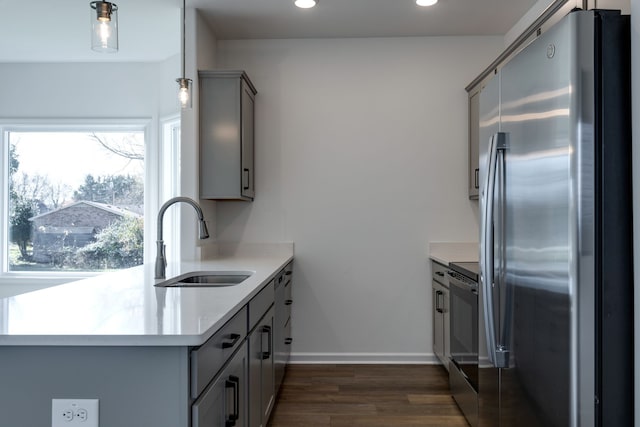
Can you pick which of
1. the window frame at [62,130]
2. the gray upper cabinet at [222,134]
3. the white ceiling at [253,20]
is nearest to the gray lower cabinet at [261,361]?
the gray upper cabinet at [222,134]

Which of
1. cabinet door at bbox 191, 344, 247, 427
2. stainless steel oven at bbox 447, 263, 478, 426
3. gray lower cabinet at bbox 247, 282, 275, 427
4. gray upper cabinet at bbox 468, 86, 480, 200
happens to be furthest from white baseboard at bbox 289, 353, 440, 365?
cabinet door at bbox 191, 344, 247, 427

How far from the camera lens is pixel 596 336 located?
1361 millimetres

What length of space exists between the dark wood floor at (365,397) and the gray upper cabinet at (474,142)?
4.66 ft

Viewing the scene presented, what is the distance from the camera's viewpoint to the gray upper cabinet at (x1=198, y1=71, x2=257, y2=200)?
11.6 feet

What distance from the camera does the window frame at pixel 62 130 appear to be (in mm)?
4609

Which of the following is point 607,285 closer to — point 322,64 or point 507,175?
point 507,175

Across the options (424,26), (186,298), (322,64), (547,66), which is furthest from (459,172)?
(186,298)

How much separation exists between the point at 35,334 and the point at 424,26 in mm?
3449

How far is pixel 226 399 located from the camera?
1.60 meters

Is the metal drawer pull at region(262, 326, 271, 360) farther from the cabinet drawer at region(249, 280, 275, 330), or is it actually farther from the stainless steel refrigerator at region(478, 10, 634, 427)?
the stainless steel refrigerator at region(478, 10, 634, 427)

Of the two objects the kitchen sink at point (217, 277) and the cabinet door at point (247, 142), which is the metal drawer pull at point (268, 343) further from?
the cabinet door at point (247, 142)

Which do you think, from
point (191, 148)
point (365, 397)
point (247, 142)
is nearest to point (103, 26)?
point (191, 148)

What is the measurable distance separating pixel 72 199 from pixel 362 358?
3.14 metres

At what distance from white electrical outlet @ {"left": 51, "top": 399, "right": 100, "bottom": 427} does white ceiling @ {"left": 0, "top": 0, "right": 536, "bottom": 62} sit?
9.37ft
